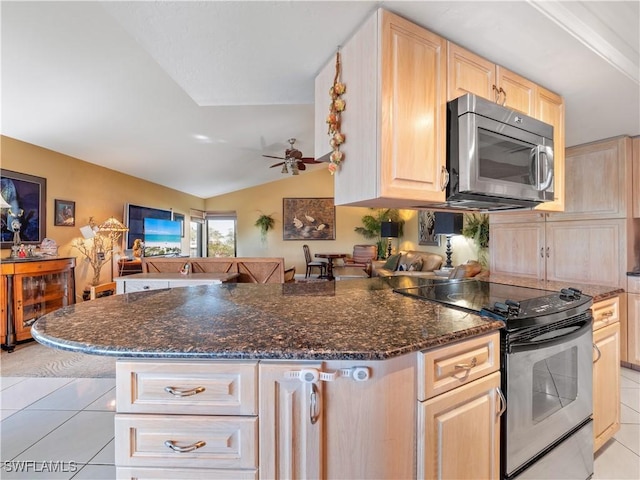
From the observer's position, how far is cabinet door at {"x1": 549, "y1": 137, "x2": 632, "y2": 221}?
96.6 inches

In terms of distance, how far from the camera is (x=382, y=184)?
1158 mm

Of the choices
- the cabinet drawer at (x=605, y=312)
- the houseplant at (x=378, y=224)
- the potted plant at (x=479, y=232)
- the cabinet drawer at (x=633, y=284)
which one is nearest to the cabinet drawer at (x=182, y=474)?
the cabinet drawer at (x=605, y=312)

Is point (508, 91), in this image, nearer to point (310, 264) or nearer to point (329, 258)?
point (329, 258)

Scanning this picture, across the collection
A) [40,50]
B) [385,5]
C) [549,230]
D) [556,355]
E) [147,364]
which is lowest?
[556,355]

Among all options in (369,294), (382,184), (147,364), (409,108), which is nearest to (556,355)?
(369,294)

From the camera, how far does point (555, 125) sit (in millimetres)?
1707

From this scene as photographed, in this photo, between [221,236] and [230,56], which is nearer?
[230,56]

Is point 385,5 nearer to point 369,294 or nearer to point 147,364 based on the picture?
point 369,294

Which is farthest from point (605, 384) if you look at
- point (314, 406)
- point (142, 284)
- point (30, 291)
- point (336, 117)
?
point (30, 291)

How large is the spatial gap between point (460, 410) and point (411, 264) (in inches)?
197

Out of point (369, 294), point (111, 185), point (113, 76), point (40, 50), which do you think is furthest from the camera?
point (111, 185)

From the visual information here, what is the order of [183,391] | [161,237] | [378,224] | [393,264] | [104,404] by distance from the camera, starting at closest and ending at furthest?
[183,391]
[104,404]
[161,237]
[393,264]
[378,224]

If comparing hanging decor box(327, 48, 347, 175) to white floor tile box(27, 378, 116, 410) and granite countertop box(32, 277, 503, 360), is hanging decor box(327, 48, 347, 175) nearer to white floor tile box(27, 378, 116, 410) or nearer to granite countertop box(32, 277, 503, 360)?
granite countertop box(32, 277, 503, 360)

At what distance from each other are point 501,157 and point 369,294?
0.93 m
